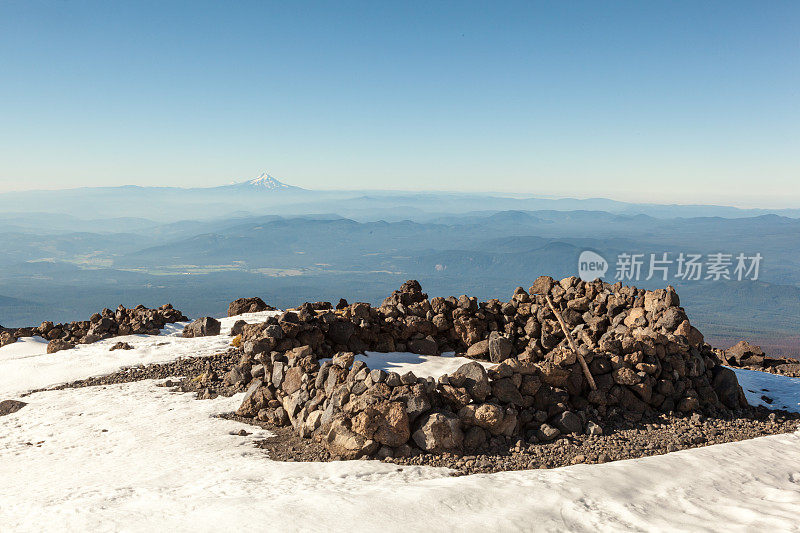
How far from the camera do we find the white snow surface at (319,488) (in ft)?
22.3

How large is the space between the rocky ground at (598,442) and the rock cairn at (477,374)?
223mm

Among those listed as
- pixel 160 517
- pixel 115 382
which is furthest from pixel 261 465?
pixel 115 382

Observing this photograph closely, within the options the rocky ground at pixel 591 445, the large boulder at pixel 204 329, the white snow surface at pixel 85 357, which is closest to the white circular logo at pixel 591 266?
the rocky ground at pixel 591 445

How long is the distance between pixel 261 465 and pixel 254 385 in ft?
12.2

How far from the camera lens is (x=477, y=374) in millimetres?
10320

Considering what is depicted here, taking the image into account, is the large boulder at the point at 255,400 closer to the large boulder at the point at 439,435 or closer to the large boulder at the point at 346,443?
the large boulder at the point at 346,443

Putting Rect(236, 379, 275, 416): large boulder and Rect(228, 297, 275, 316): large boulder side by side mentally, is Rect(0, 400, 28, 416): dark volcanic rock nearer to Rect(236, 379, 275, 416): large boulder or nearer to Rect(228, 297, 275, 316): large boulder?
Rect(236, 379, 275, 416): large boulder

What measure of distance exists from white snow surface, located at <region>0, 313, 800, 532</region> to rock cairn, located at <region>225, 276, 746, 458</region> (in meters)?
0.86

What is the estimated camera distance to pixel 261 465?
30.1ft

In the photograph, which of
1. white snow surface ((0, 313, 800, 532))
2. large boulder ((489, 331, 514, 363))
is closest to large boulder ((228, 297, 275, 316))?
white snow surface ((0, 313, 800, 532))

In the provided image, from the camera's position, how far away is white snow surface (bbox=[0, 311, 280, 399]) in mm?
16797

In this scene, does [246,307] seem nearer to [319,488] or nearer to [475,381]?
[475,381]

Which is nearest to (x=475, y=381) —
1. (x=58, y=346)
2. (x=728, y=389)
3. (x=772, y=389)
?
(x=728, y=389)

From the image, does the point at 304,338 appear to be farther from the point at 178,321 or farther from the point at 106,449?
the point at 178,321
